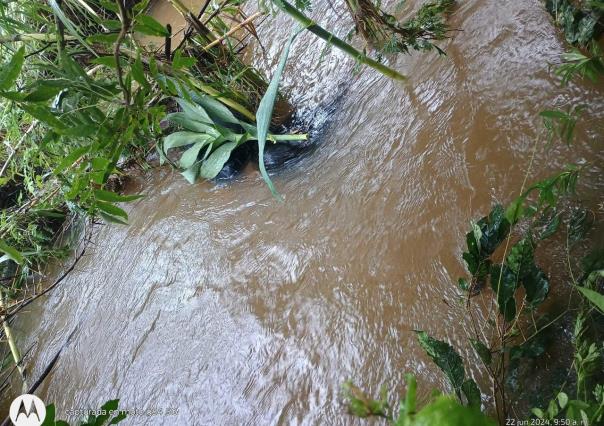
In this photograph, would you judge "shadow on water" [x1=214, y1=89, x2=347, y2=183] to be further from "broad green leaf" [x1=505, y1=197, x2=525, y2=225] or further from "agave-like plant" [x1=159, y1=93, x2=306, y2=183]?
"broad green leaf" [x1=505, y1=197, x2=525, y2=225]

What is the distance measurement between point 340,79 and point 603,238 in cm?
91

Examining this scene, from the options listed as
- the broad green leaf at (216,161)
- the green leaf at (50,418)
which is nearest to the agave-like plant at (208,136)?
the broad green leaf at (216,161)

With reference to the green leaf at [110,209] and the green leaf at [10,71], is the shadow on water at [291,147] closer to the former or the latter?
the green leaf at [110,209]

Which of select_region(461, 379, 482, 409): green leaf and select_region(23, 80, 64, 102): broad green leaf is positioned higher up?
select_region(23, 80, 64, 102): broad green leaf

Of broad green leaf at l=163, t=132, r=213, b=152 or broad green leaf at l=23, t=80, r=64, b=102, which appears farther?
broad green leaf at l=163, t=132, r=213, b=152

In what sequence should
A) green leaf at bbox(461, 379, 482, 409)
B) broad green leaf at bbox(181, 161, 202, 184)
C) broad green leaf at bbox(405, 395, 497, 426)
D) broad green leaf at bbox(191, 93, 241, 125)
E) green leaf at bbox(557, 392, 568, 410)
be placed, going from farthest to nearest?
broad green leaf at bbox(181, 161, 202, 184) → broad green leaf at bbox(191, 93, 241, 125) → green leaf at bbox(461, 379, 482, 409) → green leaf at bbox(557, 392, 568, 410) → broad green leaf at bbox(405, 395, 497, 426)

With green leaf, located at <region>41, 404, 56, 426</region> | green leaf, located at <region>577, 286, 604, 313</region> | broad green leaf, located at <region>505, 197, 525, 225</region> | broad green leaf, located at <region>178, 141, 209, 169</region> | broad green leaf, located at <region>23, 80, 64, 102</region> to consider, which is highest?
broad green leaf, located at <region>23, 80, 64, 102</region>

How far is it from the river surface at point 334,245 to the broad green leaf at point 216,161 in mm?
81

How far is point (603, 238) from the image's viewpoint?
79 cm

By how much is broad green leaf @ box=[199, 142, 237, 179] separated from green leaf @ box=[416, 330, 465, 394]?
0.91 m

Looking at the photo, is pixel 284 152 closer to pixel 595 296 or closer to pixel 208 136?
pixel 208 136

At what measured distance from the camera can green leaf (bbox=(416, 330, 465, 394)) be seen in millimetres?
722

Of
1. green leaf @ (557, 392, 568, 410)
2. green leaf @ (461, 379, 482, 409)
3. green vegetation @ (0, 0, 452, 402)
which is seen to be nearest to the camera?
green leaf @ (557, 392, 568, 410)

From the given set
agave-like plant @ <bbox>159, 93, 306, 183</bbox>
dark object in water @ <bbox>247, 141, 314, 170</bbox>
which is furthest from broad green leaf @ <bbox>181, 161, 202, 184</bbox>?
dark object in water @ <bbox>247, 141, 314, 170</bbox>
